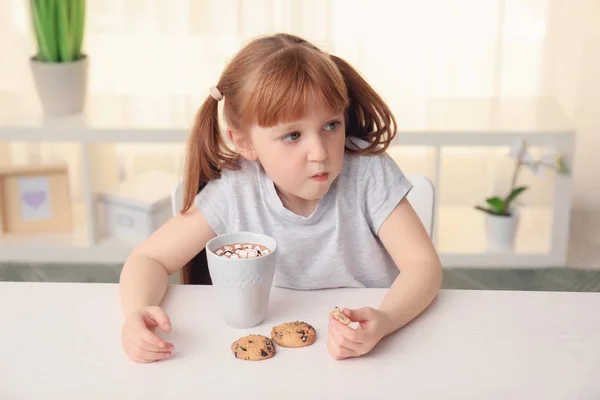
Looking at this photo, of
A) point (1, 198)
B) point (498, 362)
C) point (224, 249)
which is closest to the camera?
point (498, 362)

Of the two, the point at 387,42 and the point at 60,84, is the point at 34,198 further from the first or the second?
the point at 387,42

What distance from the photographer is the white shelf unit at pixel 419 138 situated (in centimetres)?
251

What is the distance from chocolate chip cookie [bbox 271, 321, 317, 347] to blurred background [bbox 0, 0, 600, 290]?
5.16 feet

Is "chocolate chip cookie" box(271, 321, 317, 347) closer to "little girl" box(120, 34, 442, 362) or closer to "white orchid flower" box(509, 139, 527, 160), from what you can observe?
"little girl" box(120, 34, 442, 362)

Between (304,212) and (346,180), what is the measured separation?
3.3 inches

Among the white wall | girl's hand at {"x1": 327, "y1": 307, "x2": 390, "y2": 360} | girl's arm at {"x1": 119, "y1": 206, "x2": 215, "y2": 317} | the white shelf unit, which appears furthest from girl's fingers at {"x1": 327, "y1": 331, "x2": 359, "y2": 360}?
the white wall

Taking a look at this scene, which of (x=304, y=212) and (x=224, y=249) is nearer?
(x=224, y=249)

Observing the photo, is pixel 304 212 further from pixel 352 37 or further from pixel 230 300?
pixel 352 37

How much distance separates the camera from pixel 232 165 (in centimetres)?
143

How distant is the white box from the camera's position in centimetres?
270

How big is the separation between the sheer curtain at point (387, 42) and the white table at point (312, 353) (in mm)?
1732

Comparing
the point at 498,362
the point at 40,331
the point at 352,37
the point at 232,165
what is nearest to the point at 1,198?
the point at 352,37

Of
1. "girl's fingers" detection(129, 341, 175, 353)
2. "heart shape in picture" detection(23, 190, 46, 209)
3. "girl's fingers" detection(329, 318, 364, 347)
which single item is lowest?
"heart shape in picture" detection(23, 190, 46, 209)

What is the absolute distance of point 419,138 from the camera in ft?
8.21
